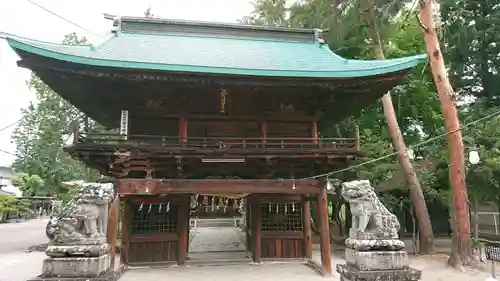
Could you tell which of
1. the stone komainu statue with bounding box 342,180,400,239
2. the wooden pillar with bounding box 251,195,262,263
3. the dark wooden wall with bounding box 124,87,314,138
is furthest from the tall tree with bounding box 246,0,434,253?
the stone komainu statue with bounding box 342,180,400,239

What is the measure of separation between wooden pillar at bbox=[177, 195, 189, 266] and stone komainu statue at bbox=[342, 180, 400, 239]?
533 cm

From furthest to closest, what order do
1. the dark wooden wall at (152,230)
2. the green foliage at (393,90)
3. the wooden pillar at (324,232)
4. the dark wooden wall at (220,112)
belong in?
1. the green foliage at (393,90)
2. the dark wooden wall at (152,230)
3. the dark wooden wall at (220,112)
4. the wooden pillar at (324,232)

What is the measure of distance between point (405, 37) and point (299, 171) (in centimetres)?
1441

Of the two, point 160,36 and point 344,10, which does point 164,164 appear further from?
point 344,10

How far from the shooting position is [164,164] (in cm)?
995

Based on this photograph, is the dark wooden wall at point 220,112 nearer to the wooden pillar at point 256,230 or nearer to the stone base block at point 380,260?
the wooden pillar at point 256,230

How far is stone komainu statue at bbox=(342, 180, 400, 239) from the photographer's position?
7.56 metres

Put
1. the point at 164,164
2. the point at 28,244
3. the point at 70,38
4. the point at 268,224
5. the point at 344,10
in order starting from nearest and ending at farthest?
the point at 164,164, the point at 268,224, the point at 344,10, the point at 28,244, the point at 70,38

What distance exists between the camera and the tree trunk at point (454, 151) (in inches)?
459

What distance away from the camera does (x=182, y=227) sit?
1122 cm

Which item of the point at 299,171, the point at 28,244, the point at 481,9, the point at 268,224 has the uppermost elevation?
the point at 481,9

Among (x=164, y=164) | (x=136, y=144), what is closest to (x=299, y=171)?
(x=164, y=164)

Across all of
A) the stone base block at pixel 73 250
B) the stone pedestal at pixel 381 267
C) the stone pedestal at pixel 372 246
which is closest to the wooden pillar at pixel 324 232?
the stone pedestal at pixel 372 246

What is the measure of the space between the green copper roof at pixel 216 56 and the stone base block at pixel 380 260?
14.1 ft
